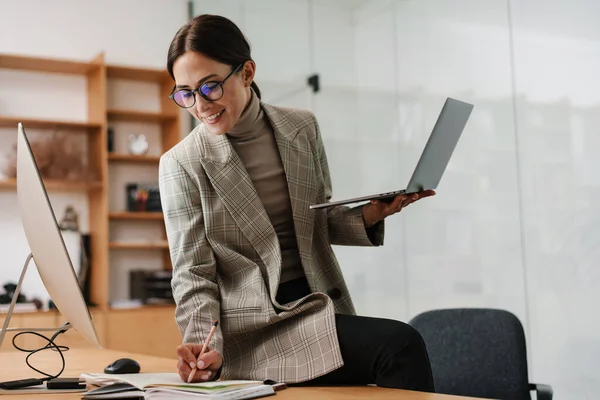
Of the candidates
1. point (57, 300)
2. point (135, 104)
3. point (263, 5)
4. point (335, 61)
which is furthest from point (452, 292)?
point (135, 104)

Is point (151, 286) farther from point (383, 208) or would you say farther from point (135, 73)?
point (383, 208)

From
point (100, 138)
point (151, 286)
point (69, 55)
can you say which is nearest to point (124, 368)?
point (151, 286)

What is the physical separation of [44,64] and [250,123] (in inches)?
152

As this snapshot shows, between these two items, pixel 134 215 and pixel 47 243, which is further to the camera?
pixel 134 215

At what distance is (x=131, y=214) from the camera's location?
5.22 metres

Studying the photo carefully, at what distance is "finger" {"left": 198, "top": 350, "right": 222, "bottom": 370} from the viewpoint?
1391 mm

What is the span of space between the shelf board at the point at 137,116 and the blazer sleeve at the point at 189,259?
3716mm

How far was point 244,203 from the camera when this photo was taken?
1.63 m

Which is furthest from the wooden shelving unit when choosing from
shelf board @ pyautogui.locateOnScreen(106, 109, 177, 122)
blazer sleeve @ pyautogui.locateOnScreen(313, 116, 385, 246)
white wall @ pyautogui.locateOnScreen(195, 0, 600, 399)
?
blazer sleeve @ pyautogui.locateOnScreen(313, 116, 385, 246)

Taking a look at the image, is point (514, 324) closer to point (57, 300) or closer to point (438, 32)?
point (57, 300)

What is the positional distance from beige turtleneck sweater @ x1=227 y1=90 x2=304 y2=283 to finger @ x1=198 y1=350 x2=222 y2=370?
274 millimetres

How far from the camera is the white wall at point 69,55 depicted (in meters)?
5.07

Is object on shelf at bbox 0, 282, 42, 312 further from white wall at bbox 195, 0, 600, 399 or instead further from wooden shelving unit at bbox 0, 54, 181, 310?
white wall at bbox 195, 0, 600, 399

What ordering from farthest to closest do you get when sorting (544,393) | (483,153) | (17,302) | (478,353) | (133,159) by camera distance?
(133,159), (17,302), (483,153), (478,353), (544,393)
